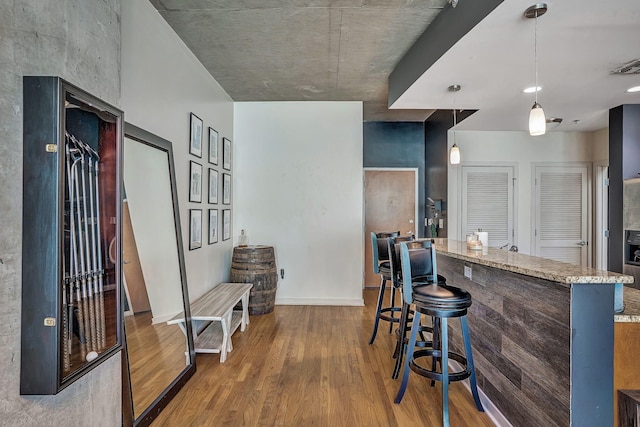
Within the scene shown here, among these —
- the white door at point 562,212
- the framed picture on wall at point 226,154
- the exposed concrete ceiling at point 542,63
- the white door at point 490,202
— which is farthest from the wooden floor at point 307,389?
the white door at point 562,212

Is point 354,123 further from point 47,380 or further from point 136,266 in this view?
point 47,380

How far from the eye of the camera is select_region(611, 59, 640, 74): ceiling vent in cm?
272

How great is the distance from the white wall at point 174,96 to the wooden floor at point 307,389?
87cm

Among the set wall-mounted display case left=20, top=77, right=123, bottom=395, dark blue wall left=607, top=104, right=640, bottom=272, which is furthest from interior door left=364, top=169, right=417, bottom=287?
wall-mounted display case left=20, top=77, right=123, bottom=395

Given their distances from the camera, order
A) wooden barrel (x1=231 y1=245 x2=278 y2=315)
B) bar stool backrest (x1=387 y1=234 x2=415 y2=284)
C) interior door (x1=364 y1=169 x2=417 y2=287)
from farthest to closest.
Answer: interior door (x1=364 y1=169 x2=417 y2=287)
wooden barrel (x1=231 y1=245 x2=278 y2=315)
bar stool backrest (x1=387 y1=234 x2=415 y2=284)

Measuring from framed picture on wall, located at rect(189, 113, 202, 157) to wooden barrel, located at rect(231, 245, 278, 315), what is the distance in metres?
1.30

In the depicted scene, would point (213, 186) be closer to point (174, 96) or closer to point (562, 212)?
point (174, 96)

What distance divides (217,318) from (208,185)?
1501mm

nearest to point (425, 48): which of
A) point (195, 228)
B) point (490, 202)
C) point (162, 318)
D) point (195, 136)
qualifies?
point (195, 136)

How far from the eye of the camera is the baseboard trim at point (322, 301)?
4766 millimetres

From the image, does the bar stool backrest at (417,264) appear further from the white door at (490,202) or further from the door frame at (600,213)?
the door frame at (600,213)

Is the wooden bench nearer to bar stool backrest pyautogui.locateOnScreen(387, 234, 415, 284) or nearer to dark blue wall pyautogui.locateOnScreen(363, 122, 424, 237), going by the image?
bar stool backrest pyautogui.locateOnScreen(387, 234, 415, 284)

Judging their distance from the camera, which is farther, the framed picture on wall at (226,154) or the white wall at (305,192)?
the white wall at (305,192)

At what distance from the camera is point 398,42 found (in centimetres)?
310
